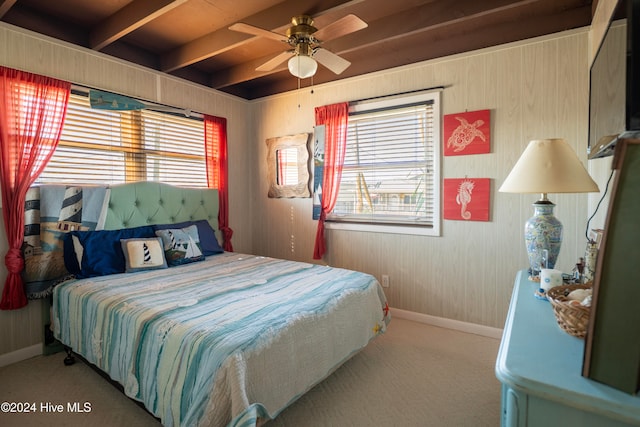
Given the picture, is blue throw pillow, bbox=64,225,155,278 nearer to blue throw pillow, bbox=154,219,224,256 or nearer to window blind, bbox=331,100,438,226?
blue throw pillow, bbox=154,219,224,256

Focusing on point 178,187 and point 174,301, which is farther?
point 178,187

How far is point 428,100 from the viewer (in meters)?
3.14

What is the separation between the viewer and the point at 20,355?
2.51 m

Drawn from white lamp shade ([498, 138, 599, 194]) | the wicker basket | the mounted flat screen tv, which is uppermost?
the mounted flat screen tv

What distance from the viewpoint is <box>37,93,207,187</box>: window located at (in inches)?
109

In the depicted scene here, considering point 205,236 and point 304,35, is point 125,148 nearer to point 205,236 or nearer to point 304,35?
point 205,236

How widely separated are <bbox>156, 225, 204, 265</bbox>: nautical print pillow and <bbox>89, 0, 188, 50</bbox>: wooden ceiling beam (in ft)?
5.41

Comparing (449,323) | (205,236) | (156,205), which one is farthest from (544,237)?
(156,205)

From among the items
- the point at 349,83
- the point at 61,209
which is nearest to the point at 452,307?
the point at 349,83

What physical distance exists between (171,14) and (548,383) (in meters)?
3.27

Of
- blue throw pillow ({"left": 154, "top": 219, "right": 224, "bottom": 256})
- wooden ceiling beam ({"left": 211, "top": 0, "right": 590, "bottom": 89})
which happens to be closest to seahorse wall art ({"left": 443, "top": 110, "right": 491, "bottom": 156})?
wooden ceiling beam ({"left": 211, "top": 0, "right": 590, "bottom": 89})

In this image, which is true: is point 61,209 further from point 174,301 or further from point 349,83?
point 349,83

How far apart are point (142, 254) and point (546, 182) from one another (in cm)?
284

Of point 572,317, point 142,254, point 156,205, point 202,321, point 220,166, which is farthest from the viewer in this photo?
point 220,166
